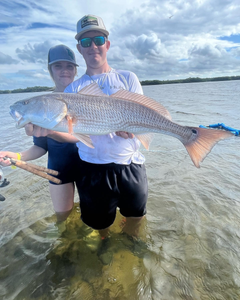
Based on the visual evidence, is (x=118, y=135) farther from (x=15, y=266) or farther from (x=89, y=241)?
(x=15, y=266)

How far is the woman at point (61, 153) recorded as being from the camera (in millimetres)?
3936

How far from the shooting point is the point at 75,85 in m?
3.35

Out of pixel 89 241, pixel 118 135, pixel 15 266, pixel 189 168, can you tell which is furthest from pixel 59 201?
pixel 189 168

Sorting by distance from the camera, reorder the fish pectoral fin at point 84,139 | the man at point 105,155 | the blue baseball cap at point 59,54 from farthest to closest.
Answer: the blue baseball cap at point 59,54 < the man at point 105,155 < the fish pectoral fin at point 84,139

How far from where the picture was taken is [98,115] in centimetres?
296

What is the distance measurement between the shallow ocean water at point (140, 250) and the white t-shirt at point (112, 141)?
1.87m

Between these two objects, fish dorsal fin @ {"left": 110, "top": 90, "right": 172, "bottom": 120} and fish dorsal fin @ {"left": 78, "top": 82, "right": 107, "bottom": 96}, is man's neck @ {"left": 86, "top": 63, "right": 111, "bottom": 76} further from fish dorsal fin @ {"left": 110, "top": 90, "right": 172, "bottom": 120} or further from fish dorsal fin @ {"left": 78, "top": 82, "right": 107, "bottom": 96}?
fish dorsal fin @ {"left": 110, "top": 90, "right": 172, "bottom": 120}

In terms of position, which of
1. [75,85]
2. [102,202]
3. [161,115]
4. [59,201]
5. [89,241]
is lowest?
[89,241]

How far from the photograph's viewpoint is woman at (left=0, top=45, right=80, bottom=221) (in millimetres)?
3936

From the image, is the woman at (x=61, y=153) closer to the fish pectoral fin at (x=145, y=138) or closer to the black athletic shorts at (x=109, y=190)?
the black athletic shorts at (x=109, y=190)

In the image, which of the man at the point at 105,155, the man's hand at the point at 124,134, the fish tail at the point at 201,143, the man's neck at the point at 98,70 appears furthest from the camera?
the man's neck at the point at 98,70

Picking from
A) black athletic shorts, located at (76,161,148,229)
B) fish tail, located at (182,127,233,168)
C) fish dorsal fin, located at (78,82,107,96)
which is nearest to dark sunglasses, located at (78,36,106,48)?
fish dorsal fin, located at (78,82,107,96)

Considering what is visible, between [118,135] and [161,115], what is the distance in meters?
0.70

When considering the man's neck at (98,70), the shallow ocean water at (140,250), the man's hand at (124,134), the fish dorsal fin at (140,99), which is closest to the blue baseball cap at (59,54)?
the man's neck at (98,70)
